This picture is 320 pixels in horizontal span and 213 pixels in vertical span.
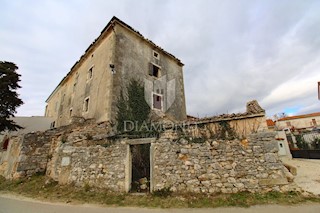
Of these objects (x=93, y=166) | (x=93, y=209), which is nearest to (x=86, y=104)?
(x=93, y=166)

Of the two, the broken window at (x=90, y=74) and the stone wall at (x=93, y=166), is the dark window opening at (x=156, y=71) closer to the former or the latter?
the broken window at (x=90, y=74)

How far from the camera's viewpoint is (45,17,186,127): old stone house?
10.6 metres

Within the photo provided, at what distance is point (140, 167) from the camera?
23.7ft

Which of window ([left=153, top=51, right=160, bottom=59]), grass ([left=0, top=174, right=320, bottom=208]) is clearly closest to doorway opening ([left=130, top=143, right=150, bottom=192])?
grass ([left=0, top=174, right=320, bottom=208])

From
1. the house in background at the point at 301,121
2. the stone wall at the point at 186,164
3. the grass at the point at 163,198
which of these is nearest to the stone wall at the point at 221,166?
the stone wall at the point at 186,164

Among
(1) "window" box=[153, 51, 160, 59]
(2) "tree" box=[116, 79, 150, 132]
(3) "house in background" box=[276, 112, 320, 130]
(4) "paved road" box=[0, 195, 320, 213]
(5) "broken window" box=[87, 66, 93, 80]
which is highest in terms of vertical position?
(1) "window" box=[153, 51, 160, 59]

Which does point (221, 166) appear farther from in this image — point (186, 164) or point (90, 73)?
point (90, 73)

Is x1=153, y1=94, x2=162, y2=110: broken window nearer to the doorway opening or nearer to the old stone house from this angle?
the old stone house

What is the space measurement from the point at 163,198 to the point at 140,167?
2.30m

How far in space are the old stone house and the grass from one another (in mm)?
4365

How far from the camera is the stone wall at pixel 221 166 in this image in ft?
16.8

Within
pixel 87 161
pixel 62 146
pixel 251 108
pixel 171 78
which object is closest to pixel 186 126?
pixel 251 108

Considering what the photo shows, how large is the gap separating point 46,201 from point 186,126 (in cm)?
609

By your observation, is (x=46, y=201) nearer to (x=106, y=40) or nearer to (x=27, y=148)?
(x=27, y=148)
